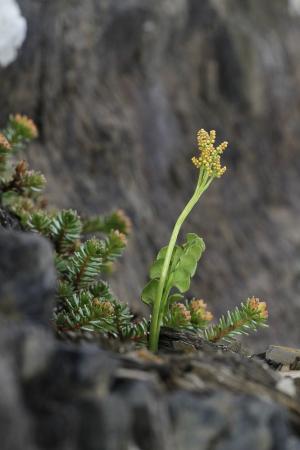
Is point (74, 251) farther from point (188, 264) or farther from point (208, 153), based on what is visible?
point (208, 153)

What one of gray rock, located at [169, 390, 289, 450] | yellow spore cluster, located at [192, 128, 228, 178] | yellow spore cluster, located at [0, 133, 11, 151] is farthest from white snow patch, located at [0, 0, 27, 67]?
gray rock, located at [169, 390, 289, 450]

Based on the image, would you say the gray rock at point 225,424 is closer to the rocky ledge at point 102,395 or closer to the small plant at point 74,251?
the rocky ledge at point 102,395

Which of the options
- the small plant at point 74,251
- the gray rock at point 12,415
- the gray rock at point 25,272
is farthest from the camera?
the small plant at point 74,251

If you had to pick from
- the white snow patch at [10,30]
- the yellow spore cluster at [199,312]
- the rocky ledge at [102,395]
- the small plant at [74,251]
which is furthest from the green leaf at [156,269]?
the white snow patch at [10,30]

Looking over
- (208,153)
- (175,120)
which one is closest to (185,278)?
(208,153)

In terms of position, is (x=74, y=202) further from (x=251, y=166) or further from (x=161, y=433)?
(x=161, y=433)

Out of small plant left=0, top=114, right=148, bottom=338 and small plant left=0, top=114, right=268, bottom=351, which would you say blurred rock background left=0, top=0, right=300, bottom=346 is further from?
small plant left=0, top=114, right=268, bottom=351
